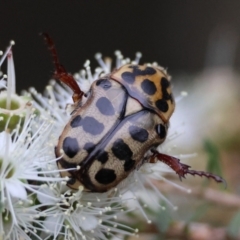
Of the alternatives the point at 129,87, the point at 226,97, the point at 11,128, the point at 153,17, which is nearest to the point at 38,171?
the point at 11,128

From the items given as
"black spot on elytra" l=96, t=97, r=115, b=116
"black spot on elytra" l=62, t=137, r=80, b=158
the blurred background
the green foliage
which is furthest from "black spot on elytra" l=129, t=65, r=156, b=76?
the blurred background

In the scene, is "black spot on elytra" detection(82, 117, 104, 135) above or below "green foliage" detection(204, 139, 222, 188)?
above

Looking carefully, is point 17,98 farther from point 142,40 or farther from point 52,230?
point 142,40

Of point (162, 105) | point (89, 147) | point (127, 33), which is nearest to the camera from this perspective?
point (89, 147)

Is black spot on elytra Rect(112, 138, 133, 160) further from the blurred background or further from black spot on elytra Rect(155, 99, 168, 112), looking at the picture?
the blurred background

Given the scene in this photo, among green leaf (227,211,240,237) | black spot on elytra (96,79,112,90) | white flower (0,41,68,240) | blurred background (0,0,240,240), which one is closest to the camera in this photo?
white flower (0,41,68,240)

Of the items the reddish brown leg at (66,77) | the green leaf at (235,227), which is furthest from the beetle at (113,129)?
the green leaf at (235,227)

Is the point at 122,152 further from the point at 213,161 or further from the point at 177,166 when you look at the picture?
the point at 213,161

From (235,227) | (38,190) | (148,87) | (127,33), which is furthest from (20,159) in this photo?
(127,33)
